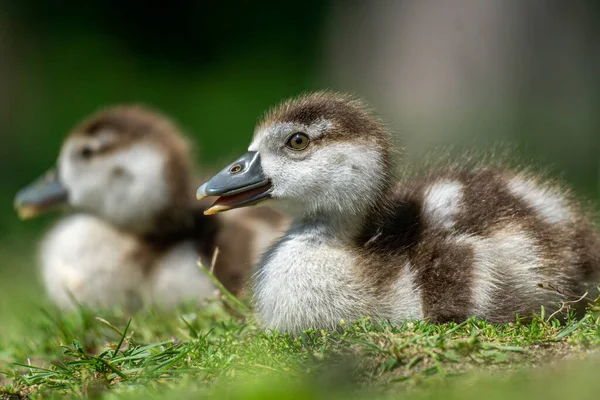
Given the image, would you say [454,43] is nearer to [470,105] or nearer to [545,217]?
[470,105]

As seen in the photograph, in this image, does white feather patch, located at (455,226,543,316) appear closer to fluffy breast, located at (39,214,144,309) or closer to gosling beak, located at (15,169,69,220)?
fluffy breast, located at (39,214,144,309)

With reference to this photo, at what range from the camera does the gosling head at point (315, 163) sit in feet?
11.3

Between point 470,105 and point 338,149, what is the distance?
6749mm

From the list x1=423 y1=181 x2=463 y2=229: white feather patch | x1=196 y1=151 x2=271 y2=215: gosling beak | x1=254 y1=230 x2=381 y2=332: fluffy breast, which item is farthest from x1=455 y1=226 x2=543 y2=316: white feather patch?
x1=196 y1=151 x2=271 y2=215: gosling beak

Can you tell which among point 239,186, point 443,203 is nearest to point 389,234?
point 443,203

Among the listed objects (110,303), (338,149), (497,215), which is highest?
(338,149)

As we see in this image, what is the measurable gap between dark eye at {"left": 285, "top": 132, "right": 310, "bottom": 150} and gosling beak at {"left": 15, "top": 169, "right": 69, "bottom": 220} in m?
2.41

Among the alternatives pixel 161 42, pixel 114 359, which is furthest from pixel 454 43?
pixel 114 359

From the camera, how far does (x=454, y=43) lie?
32.1ft

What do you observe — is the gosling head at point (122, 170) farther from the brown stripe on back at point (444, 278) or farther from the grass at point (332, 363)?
the brown stripe on back at point (444, 278)

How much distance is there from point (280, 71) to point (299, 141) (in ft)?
32.4

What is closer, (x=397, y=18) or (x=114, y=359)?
(x=114, y=359)

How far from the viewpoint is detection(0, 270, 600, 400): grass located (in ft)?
8.45

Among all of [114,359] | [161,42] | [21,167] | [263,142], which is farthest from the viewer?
[161,42]
